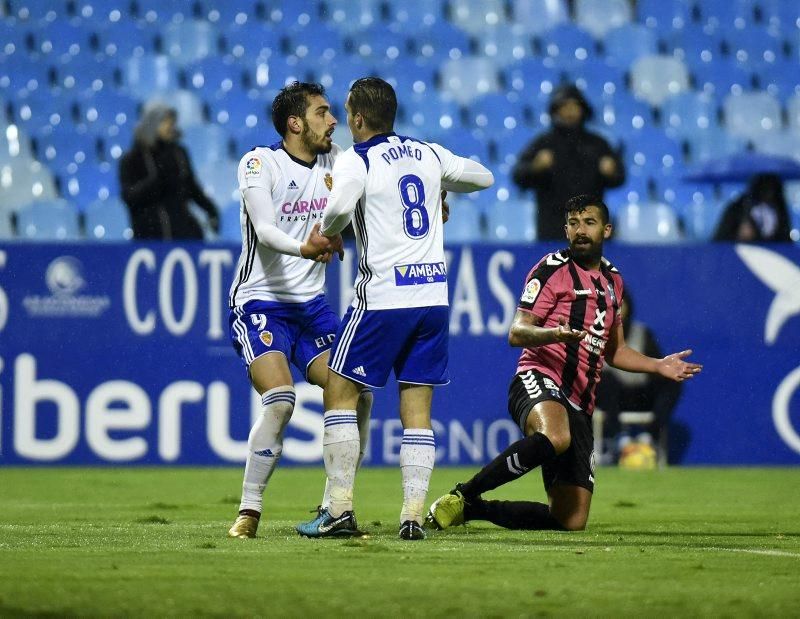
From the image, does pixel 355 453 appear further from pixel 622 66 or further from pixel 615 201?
pixel 622 66

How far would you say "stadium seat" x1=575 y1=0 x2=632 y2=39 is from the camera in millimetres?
14898

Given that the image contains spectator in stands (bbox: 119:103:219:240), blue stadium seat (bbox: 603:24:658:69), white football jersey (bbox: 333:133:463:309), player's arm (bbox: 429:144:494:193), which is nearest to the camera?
white football jersey (bbox: 333:133:463:309)

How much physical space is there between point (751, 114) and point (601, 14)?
194cm

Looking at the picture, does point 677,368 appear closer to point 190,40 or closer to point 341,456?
point 341,456

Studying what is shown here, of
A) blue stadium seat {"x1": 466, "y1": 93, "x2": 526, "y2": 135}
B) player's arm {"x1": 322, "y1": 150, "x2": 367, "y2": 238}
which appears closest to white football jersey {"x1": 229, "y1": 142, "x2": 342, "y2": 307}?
player's arm {"x1": 322, "y1": 150, "x2": 367, "y2": 238}

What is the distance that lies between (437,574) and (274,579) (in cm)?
53

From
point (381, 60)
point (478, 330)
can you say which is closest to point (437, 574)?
point (478, 330)

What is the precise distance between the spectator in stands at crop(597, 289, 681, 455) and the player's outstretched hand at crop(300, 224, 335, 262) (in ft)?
18.1

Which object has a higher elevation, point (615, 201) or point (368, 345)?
point (615, 201)

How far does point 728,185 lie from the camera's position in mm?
13578

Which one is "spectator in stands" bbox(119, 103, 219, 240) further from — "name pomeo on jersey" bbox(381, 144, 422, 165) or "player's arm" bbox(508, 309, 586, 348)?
"name pomeo on jersey" bbox(381, 144, 422, 165)

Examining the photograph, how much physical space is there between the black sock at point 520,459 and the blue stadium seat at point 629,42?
8.90 meters

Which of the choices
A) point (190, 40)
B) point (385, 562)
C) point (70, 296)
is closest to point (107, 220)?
point (70, 296)

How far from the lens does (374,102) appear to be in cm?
584
